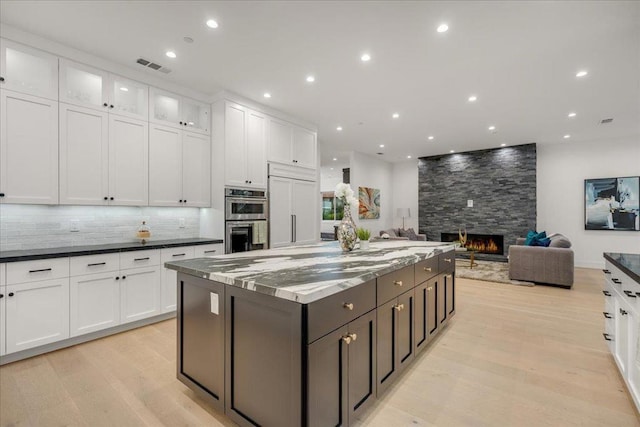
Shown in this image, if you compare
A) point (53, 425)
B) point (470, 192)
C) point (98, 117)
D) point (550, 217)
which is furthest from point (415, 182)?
point (53, 425)

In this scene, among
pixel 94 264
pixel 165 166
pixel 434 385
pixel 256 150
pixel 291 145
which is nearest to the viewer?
pixel 434 385

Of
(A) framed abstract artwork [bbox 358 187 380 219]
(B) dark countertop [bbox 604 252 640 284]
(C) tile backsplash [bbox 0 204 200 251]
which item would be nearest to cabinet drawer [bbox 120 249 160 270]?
(C) tile backsplash [bbox 0 204 200 251]

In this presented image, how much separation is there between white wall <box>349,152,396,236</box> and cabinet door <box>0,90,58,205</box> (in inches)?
233

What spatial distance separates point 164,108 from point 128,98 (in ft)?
1.36

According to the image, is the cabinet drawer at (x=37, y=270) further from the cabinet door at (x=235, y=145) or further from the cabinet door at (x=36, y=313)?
the cabinet door at (x=235, y=145)

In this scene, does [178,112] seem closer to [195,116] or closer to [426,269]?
→ [195,116]

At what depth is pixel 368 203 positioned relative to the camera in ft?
27.4

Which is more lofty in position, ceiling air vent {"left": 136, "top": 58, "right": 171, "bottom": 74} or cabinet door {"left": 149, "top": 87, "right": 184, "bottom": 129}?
ceiling air vent {"left": 136, "top": 58, "right": 171, "bottom": 74}

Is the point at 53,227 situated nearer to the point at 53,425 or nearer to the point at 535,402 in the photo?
the point at 53,425

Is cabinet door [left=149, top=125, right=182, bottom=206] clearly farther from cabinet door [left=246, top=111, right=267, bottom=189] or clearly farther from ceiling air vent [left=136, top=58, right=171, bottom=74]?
cabinet door [left=246, top=111, right=267, bottom=189]

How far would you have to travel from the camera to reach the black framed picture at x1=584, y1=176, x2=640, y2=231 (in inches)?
247

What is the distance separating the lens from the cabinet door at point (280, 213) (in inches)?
182

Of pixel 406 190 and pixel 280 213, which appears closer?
pixel 280 213

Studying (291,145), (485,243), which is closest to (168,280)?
(291,145)
